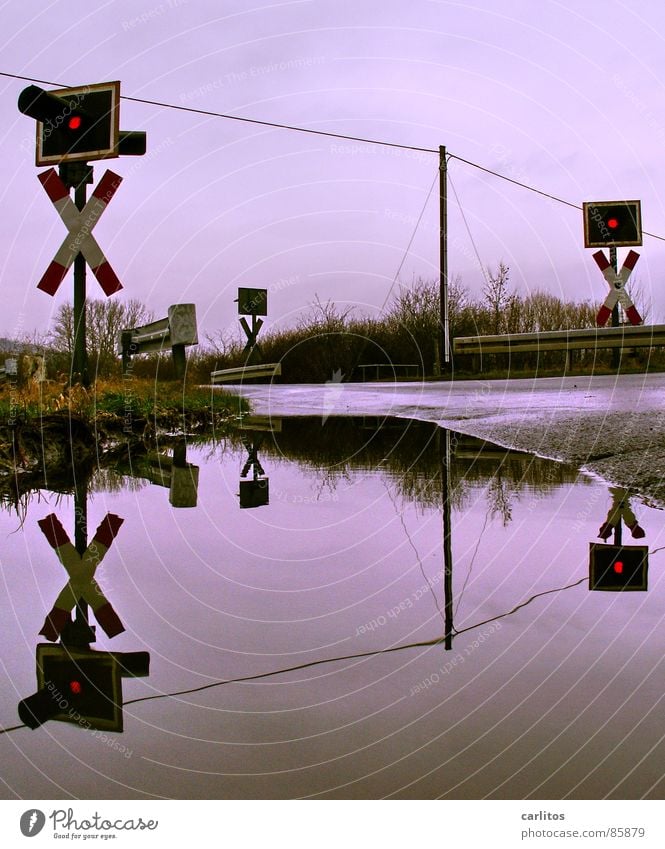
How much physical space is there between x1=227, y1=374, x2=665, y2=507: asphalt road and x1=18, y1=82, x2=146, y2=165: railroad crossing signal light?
17.5ft

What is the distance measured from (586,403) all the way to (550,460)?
164 inches

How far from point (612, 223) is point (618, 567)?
18345 millimetres

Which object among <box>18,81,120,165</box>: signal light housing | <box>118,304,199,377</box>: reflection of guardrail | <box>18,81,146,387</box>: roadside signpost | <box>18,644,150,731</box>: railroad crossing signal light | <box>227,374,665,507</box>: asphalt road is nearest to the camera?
<box>18,644,150,731</box>: railroad crossing signal light

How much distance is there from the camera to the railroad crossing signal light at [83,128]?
10516 millimetres

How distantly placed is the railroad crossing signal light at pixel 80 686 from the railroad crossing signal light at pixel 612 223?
19.4 metres

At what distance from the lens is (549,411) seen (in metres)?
10.7

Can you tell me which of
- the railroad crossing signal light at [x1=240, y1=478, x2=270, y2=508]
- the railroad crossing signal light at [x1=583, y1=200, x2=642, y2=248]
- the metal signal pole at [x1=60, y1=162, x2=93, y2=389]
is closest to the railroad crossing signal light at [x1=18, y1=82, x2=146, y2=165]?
the metal signal pole at [x1=60, y1=162, x2=93, y2=389]

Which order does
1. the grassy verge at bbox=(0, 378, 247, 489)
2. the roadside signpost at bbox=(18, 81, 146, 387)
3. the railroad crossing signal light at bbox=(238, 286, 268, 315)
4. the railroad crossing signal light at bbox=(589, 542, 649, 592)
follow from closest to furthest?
the railroad crossing signal light at bbox=(589, 542, 649, 592) → the grassy verge at bbox=(0, 378, 247, 489) → the roadside signpost at bbox=(18, 81, 146, 387) → the railroad crossing signal light at bbox=(238, 286, 268, 315)

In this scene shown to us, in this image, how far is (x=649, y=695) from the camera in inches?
90.2

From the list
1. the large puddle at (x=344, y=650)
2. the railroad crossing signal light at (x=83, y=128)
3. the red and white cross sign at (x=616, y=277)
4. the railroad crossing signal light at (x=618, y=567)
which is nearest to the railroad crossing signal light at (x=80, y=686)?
the large puddle at (x=344, y=650)

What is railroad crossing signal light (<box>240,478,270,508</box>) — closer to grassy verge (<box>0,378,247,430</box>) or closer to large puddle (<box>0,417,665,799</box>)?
large puddle (<box>0,417,665,799</box>)

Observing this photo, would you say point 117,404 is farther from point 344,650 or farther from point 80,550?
point 344,650

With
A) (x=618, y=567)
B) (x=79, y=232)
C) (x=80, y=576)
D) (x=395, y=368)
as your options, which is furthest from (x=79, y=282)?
(x=395, y=368)

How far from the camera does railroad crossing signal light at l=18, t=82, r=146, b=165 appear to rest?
1052 cm
